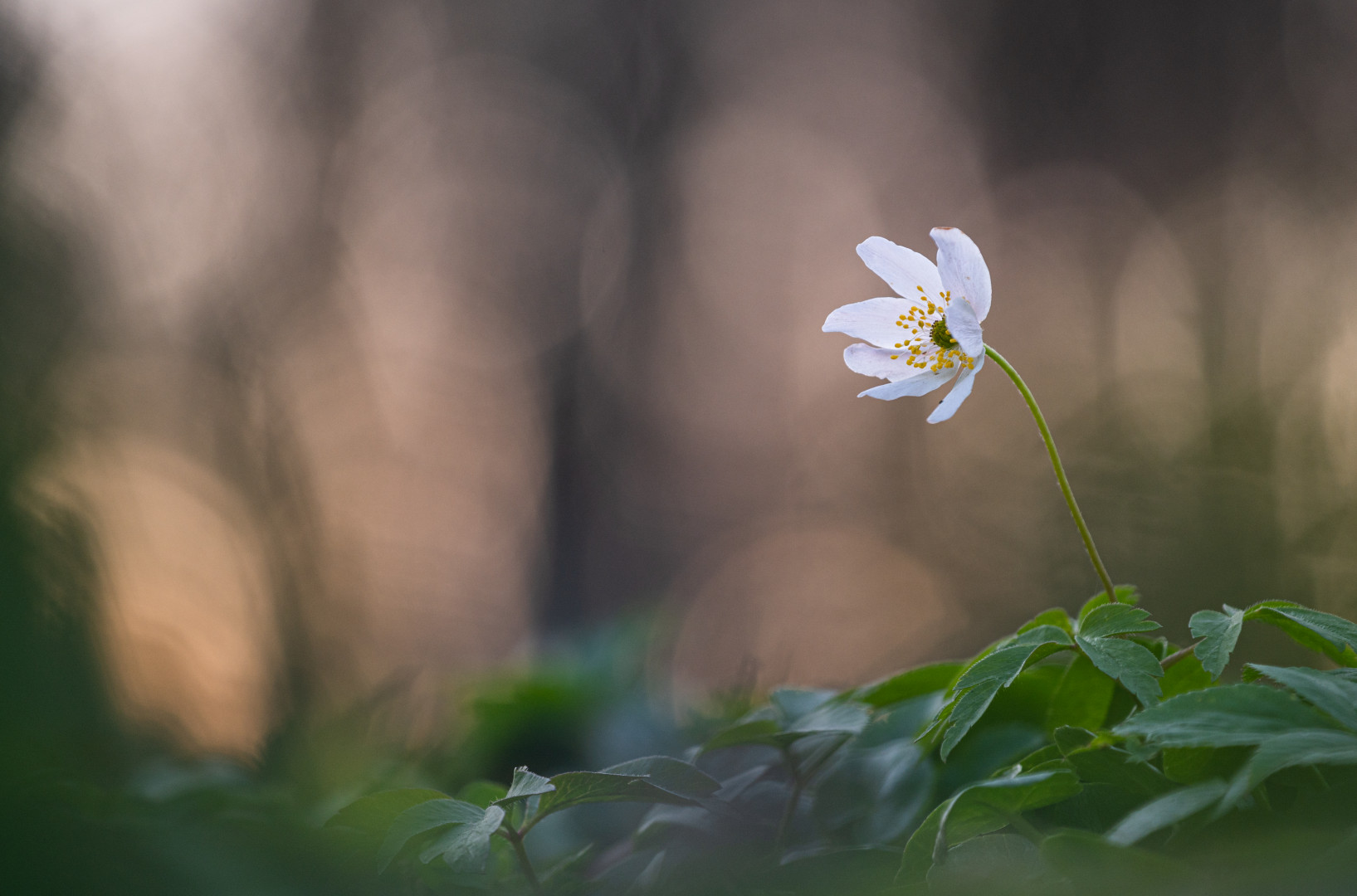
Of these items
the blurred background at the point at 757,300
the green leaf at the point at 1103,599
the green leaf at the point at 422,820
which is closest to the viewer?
the green leaf at the point at 422,820

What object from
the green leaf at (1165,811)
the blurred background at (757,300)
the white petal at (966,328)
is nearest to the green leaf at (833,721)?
the green leaf at (1165,811)

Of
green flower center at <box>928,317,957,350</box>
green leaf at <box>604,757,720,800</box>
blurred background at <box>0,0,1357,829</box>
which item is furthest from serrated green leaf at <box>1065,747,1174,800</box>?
blurred background at <box>0,0,1357,829</box>

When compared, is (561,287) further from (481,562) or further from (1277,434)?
(1277,434)

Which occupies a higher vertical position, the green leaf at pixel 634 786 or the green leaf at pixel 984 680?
the green leaf at pixel 634 786

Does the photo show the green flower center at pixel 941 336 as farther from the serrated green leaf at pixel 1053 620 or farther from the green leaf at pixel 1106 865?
the green leaf at pixel 1106 865

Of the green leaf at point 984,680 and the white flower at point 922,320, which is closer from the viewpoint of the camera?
the green leaf at point 984,680

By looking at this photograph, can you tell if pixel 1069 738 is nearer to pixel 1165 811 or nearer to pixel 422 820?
Result: pixel 1165 811

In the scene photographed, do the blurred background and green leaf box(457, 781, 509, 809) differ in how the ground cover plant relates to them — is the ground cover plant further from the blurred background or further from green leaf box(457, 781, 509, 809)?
the blurred background
